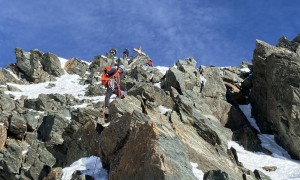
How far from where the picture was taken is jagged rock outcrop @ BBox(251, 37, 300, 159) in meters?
27.6

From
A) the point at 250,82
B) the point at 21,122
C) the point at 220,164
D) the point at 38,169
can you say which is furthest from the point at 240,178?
the point at 21,122

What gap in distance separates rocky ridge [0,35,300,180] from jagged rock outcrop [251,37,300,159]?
0.23 ft

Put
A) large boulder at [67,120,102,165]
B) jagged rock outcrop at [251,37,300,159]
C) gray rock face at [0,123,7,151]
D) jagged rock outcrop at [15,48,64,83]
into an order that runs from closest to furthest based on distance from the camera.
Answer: large boulder at [67,120,102,165] < jagged rock outcrop at [251,37,300,159] < gray rock face at [0,123,7,151] < jagged rock outcrop at [15,48,64,83]

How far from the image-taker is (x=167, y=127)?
1945 centimetres

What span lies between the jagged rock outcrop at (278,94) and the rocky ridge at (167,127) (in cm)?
7

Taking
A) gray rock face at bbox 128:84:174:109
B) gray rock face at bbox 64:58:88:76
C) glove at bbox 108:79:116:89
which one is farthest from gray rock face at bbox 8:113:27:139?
gray rock face at bbox 64:58:88:76

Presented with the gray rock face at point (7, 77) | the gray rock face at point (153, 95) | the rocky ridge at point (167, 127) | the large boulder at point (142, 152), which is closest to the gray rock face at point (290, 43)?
the rocky ridge at point (167, 127)

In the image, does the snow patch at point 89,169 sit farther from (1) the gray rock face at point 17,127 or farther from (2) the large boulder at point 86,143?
(1) the gray rock face at point 17,127

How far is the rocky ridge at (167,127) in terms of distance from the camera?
16.9 m

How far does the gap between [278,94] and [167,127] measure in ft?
42.8

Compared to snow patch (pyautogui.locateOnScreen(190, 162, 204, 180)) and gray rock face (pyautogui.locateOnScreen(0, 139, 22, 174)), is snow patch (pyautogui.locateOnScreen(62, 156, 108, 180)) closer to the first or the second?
snow patch (pyautogui.locateOnScreen(190, 162, 204, 180))

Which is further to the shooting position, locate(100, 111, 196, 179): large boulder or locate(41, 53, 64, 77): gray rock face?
locate(41, 53, 64, 77): gray rock face

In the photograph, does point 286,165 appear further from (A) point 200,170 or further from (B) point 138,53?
(B) point 138,53

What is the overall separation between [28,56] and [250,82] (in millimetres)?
44400
